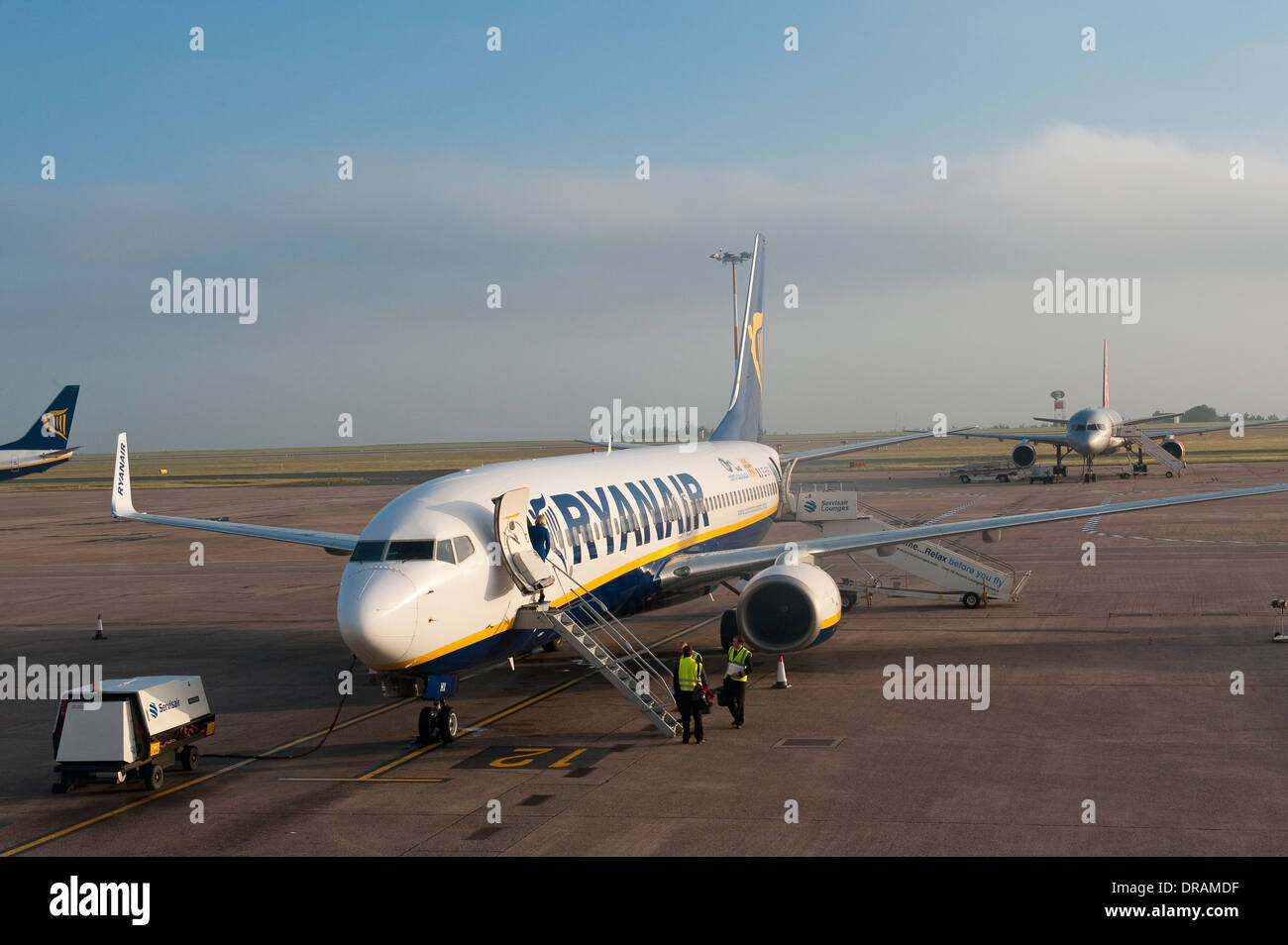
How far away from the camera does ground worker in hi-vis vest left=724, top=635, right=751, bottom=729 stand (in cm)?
1959

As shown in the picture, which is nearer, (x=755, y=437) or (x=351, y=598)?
(x=351, y=598)

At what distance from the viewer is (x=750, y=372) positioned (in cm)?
4034

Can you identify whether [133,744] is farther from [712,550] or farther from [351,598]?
[712,550]

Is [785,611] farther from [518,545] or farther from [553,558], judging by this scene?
[518,545]

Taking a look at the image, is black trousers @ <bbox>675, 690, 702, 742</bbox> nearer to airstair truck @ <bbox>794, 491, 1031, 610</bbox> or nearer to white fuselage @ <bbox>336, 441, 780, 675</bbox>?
white fuselage @ <bbox>336, 441, 780, 675</bbox>

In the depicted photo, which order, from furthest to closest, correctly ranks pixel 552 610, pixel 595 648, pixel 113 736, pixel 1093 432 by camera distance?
pixel 1093 432
pixel 595 648
pixel 552 610
pixel 113 736

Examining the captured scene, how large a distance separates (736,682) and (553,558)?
416cm

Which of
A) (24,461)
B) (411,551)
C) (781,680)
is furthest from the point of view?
(24,461)

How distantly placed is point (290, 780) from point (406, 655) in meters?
2.52

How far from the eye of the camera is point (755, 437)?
41.3m

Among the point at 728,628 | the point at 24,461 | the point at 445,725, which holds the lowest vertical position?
the point at 445,725

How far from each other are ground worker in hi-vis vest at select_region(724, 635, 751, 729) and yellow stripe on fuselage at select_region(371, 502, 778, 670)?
3.59 meters

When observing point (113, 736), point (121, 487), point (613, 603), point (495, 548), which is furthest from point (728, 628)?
point (121, 487)
